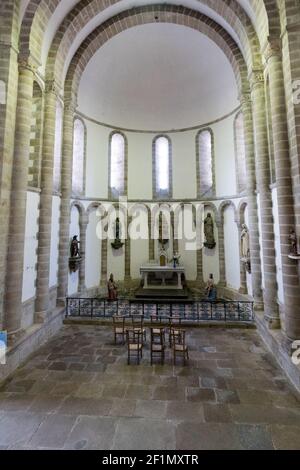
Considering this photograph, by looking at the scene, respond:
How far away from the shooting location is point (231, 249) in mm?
13625

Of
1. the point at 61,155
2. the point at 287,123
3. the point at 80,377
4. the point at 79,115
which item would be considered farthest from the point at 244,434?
the point at 79,115

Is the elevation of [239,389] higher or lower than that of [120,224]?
lower

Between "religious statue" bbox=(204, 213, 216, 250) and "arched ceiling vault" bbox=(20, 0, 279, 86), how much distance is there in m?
7.71

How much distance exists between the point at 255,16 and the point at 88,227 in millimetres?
11122

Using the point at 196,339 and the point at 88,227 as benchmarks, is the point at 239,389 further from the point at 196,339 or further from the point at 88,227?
the point at 88,227

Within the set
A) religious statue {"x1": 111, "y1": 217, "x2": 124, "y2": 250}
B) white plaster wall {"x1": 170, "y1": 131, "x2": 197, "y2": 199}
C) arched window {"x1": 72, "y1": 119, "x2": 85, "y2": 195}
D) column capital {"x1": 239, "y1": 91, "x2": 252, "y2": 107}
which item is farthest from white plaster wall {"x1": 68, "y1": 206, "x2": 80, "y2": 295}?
column capital {"x1": 239, "y1": 91, "x2": 252, "y2": 107}

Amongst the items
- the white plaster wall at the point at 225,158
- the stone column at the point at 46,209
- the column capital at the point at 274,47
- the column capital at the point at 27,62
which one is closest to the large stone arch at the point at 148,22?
the stone column at the point at 46,209

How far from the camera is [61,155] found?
1069 centimetres

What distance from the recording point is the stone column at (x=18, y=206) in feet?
22.2

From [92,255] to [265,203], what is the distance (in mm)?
9531

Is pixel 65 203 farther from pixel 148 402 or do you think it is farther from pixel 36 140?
pixel 148 402

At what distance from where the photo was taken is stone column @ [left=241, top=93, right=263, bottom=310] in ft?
31.4

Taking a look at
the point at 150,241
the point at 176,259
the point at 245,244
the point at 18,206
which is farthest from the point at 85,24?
the point at 176,259

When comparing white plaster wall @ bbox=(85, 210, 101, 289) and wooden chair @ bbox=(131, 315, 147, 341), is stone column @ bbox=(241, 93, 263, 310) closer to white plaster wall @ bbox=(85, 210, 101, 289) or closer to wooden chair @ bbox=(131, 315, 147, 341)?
wooden chair @ bbox=(131, 315, 147, 341)
